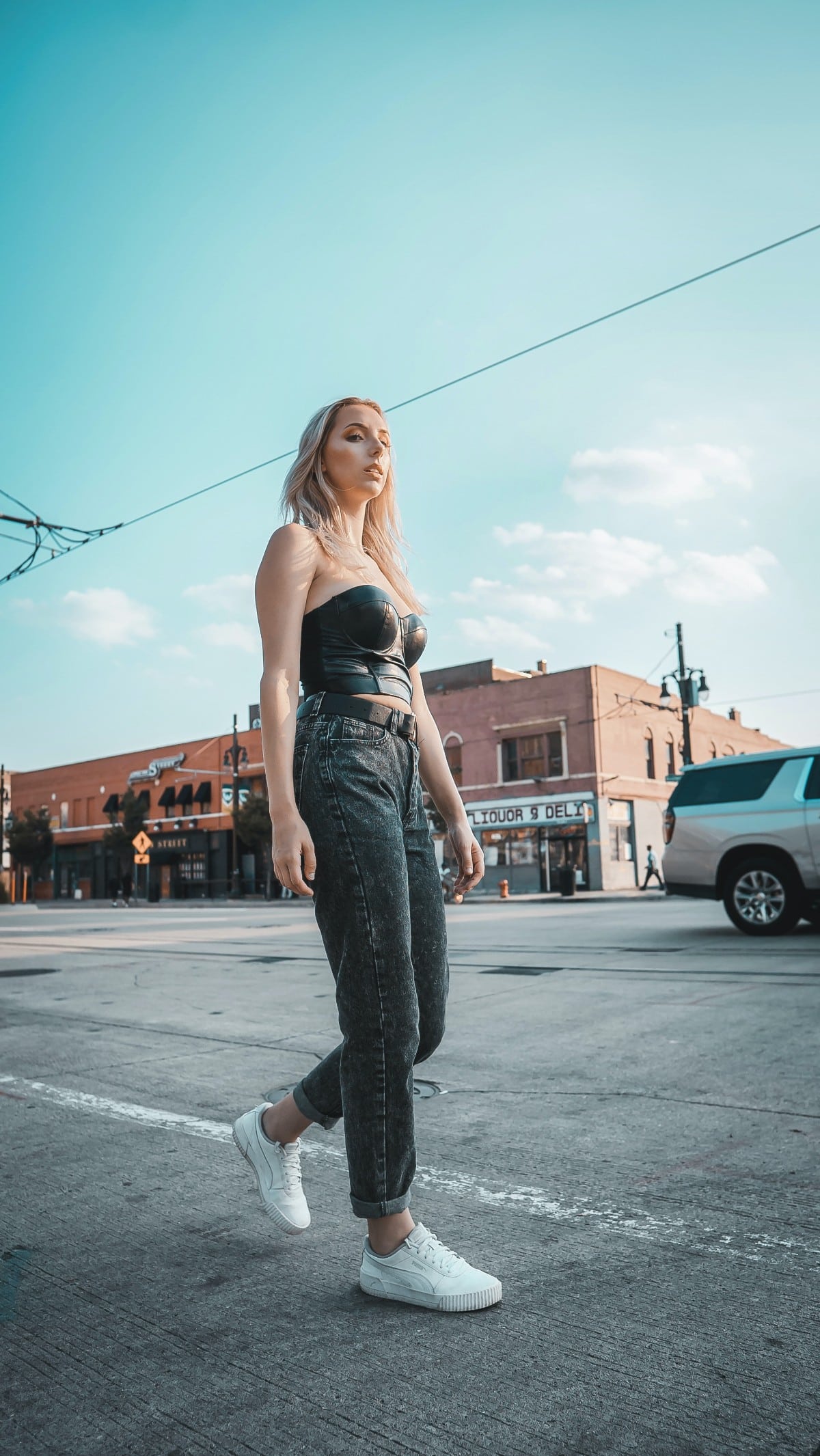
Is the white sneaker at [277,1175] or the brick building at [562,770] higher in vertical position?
the brick building at [562,770]

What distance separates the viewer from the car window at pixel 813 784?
9.54m

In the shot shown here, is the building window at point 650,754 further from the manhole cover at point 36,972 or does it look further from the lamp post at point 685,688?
the manhole cover at point 36,972

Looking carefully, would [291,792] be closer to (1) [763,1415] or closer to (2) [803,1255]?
(1) [763,1415]

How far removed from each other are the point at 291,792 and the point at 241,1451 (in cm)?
112

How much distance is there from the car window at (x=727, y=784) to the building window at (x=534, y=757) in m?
27.7

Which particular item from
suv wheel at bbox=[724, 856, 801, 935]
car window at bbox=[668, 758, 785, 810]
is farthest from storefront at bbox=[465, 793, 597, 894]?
suv wheel at bbox=[724, 856, 801, 935]

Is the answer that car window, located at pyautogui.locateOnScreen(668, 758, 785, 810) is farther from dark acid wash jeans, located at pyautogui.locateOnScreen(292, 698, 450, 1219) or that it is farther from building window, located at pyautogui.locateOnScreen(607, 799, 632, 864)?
building window, located at pyautogui.locateOnScreen(607, 799, 632, 864)

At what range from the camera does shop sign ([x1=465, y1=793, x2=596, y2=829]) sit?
3706 cm

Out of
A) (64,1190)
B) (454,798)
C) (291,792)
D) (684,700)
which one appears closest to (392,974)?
(291,792)

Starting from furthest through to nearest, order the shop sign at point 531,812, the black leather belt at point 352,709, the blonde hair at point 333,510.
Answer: the shop sign at point 531,812
the blonde hair at point 333,510
the black leather belt at point 352,709

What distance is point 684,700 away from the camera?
25500 mm

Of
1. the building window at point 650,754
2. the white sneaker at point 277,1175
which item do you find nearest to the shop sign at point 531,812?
the building window at point 650,754

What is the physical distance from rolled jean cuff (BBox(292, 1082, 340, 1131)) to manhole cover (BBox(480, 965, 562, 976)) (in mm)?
5806

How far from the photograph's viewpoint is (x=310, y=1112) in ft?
7.54
